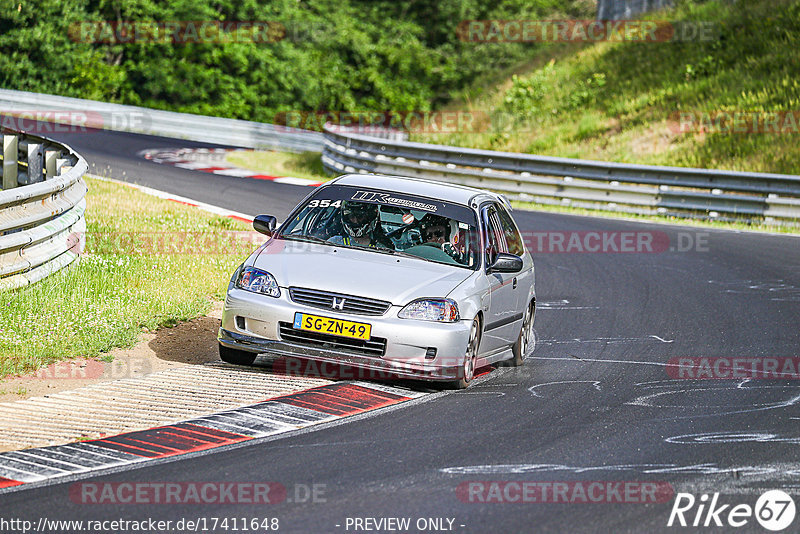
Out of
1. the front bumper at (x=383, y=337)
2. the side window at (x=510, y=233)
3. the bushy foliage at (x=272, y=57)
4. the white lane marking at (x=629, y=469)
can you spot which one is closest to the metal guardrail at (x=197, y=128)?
the bushy foliage at (x=272, y=57)

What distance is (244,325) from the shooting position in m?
8.70

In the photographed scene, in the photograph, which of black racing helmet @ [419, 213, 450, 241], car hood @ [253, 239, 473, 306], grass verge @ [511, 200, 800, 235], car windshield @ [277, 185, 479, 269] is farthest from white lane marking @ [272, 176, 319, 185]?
car hood @ [253, 239, 473, 306]

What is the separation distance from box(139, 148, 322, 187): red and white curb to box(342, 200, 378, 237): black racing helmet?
15.1 meters

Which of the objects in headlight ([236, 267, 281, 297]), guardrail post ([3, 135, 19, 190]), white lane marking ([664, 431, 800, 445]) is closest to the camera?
white lane marking ([664, 431, 800, 445])

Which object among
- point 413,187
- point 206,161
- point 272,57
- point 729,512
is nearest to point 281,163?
point 206,161

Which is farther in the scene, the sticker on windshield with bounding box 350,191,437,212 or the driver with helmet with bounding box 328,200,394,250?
the sticker on windshield with bounding box 350,191,437,212

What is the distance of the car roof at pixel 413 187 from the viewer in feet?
32.5

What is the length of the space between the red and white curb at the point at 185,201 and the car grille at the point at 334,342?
369 inches

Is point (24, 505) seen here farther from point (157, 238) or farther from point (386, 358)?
point (157, 238)

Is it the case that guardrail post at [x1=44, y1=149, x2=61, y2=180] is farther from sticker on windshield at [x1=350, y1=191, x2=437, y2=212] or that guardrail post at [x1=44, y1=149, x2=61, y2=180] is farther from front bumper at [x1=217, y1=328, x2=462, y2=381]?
front bumper at [x1=217, y1=328, x2=462, y2=381]

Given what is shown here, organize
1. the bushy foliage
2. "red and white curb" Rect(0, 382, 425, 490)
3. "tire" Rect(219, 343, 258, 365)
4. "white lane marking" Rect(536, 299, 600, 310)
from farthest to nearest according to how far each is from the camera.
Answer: the bushy foliage, "white lane marking" Rect(536, 299, 600, 310), "tire" Rect(219, 343, 258, 365), "red and white curb" Rect(0, 382, 425, 490)

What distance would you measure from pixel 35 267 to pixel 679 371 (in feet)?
19.7

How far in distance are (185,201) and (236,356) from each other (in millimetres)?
11086

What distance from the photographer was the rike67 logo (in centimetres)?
572
